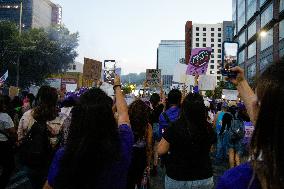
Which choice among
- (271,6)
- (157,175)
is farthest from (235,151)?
(271,6)

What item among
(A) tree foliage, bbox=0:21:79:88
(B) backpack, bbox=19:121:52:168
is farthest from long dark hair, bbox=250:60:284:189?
(A) tree foliage, bbox=0:21:79:88

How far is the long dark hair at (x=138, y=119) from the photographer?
252 inches

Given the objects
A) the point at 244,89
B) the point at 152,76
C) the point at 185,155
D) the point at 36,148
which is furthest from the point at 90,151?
the point at 152,76

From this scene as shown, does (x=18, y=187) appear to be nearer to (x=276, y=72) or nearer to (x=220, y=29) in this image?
(x=276, y=72)

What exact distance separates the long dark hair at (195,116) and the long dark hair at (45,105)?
65.4 inches

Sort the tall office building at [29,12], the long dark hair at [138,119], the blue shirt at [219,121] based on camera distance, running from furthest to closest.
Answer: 1. the tall office building at [29,12]
2. the blue shirt at [219,121]
3. the long dark hair at [138,119]

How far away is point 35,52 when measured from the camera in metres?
51.6

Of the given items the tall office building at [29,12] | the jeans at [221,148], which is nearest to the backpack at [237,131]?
the jeans at [221,148]

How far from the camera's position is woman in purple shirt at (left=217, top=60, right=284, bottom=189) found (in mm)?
1438

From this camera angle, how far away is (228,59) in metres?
3.95

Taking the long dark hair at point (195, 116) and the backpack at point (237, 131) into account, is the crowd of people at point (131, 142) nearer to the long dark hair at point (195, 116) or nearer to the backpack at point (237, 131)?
the long dark hair at point (195, 116)

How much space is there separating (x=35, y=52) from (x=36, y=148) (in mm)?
48568

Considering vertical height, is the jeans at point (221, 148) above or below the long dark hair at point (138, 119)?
below

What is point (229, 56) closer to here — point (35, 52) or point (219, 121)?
point (219, 121)
